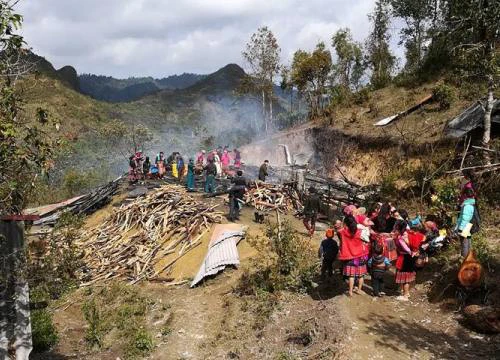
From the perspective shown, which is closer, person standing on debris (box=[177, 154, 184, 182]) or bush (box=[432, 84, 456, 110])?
bush (box=[432, 84, 456, 110])

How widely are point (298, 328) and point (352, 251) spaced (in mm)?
1656

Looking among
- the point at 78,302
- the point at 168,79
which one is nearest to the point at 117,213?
the point at 78,302

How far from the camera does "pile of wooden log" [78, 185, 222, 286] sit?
14.1 m

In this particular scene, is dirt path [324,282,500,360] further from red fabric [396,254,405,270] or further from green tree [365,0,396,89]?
green tree [365,0,396,89]

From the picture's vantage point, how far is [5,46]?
202 inches

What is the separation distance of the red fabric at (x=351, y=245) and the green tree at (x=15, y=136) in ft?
16.4

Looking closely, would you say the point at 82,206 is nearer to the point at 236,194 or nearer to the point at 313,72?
the point at 236,194

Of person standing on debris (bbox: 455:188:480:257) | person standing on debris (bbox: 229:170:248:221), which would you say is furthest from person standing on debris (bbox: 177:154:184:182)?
person standing on debris (bbox: 455:188:480:257)

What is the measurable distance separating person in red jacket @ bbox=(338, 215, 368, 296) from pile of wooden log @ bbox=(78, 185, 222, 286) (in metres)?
6.71

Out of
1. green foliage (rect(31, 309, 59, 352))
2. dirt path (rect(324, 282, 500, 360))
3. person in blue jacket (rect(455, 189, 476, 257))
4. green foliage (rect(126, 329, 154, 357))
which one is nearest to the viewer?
dirt path (rect(324, 282, 500, 360))

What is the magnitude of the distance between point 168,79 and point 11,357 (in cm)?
14066

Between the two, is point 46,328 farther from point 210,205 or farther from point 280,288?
point 210,205

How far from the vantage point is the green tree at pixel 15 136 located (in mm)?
5051

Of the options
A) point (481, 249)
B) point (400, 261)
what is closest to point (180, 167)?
point (400, 261)
